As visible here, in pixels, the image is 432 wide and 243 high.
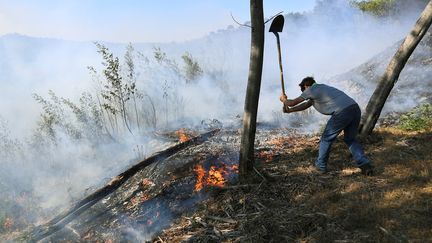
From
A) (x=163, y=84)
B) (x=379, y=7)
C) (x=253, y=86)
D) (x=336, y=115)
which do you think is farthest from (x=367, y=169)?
(x=379, y=7)

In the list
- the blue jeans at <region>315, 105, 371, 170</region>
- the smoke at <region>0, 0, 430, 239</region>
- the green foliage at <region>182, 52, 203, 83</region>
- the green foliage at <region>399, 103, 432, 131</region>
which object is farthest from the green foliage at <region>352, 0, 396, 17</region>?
the blue jeans at <region>315, 105, 371, 170</region>

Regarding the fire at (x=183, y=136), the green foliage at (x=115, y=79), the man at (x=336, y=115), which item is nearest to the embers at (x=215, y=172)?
the fire at (x=183, y=136)

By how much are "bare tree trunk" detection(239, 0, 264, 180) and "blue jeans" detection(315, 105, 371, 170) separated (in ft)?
3.46

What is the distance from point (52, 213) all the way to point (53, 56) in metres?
27.5

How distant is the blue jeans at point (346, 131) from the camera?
5184mm

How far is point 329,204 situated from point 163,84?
38.9ft

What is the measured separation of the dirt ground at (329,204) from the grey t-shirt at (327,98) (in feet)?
3.16

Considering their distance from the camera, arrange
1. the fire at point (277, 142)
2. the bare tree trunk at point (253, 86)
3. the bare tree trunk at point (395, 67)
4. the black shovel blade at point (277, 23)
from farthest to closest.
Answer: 1. the fire at point (277, 142)
2. the bare tree trunk at point (395, 67)
3. the black shovel blade at point (277, 23)
4. the bare tree trunk at point (253, 86)

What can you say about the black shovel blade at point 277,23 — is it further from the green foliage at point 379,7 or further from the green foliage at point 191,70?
the green foliage at point 379,7

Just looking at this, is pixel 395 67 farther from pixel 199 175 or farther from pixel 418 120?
pixel 199 175

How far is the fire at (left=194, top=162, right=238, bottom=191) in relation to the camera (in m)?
6.00

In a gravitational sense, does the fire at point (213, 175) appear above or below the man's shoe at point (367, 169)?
below

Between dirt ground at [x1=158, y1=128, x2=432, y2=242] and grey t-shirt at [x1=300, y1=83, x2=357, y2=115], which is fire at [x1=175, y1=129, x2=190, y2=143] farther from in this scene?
grey t-shirt at [x1=300, y1=83, x2=357, y2=115]

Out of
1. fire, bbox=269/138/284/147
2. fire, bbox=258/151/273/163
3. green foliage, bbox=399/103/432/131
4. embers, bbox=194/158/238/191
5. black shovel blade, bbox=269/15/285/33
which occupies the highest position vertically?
black shovel blade, bbox=269/15/285/33
